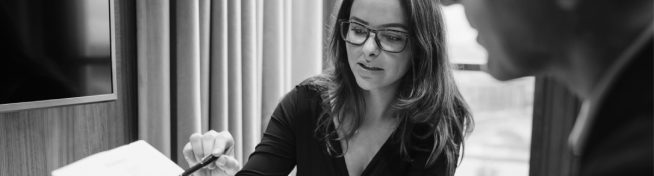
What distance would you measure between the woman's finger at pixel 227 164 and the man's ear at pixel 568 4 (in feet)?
2.41

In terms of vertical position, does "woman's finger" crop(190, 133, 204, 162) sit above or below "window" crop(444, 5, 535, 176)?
below

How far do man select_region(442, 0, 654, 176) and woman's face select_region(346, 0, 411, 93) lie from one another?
552 mm

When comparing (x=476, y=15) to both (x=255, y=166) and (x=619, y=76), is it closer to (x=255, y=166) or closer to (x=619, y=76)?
(x=619, y=76)

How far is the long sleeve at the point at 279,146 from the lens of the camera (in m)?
0.93

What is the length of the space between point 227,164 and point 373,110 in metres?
0.39

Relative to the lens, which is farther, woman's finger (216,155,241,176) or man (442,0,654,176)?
woman's finger (216,155,241,176)

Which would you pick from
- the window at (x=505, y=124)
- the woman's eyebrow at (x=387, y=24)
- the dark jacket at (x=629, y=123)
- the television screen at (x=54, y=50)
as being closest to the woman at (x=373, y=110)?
the woman's eyebrow at (x=387, y=24)

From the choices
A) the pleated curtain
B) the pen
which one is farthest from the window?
the pleated curtain

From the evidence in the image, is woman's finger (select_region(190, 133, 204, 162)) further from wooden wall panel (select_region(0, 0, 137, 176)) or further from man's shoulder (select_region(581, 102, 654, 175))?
man's shoulder (select_region(581, 102, 654, 175))

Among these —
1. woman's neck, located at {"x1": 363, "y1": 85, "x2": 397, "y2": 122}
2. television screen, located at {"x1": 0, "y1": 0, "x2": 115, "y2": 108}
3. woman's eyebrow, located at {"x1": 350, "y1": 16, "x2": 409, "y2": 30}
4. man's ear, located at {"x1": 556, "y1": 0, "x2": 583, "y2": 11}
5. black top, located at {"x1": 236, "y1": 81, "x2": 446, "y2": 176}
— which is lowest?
black top, located at {"x1": 236, "y1": 81, "x2": 446, "y2": 176}

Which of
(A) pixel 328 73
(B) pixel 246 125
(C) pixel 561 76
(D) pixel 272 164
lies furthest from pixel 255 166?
(C) pixel 561 76

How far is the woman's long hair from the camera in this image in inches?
34.1

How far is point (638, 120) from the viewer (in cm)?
14

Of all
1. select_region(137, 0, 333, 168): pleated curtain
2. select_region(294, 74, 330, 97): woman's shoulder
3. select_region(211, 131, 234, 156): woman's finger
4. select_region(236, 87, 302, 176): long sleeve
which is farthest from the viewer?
select_region(137, 0, 333, 168): pleated curtain
